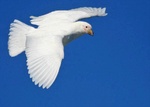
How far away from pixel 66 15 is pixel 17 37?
1.41 m

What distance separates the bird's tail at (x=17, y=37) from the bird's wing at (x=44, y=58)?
0.86 meters

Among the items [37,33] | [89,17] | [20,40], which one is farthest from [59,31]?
[89,17]

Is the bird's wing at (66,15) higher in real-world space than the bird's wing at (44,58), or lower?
higher

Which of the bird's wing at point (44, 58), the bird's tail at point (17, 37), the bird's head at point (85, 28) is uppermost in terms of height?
the bird's head at point (85, 28)

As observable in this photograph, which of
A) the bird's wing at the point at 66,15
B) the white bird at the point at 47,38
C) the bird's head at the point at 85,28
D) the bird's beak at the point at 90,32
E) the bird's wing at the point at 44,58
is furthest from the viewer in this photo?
the bird's beak at the point at 90,32

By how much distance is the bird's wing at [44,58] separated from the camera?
1066cm

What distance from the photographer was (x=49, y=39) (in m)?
11.9

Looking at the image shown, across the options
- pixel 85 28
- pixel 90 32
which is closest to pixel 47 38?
pixel 85 28

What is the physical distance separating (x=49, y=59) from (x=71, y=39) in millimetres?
1904

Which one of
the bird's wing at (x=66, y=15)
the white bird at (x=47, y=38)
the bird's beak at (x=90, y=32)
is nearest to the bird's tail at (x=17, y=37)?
the white bird at (x=47, y=38)

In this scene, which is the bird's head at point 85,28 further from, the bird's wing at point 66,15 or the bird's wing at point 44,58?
the bird's wing at point 44,58

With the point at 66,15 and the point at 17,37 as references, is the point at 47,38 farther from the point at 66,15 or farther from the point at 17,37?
the point at 66,15

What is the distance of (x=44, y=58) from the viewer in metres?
11.3

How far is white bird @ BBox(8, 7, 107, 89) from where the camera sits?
10.9 metres
